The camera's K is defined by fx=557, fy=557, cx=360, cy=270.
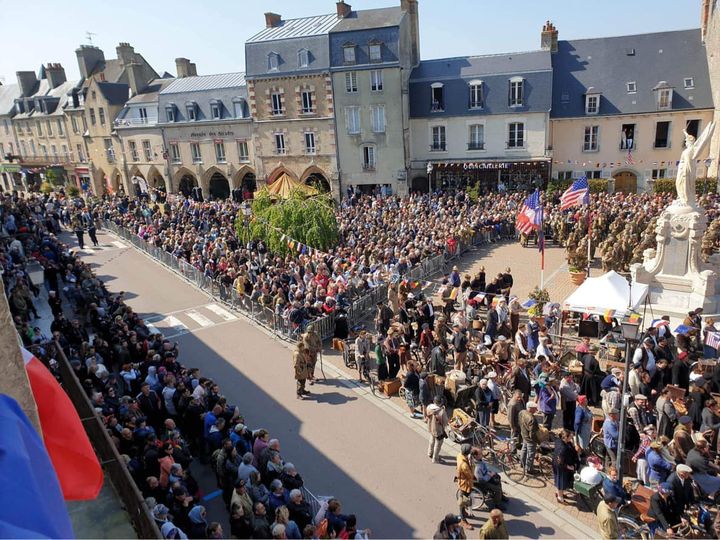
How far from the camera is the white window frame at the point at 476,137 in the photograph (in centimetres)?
3300

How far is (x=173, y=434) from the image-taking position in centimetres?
916

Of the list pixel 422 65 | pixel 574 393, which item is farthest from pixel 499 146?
pixel 574 393

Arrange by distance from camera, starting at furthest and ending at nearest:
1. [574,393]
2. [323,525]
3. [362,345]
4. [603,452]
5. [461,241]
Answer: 1. [461,241]
2. [362,345]
3. [574,393]
4. [603,452]
5. [323,525]

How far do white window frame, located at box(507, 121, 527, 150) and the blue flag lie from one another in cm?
3179

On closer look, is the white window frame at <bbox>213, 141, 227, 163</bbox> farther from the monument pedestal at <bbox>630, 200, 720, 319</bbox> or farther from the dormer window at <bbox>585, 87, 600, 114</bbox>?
the monument pedestal at <bbox>630, 200, 720, 319</bbox>

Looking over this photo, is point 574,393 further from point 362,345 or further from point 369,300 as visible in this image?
point 369,300

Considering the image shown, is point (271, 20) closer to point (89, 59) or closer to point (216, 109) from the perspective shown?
point (216, 109)

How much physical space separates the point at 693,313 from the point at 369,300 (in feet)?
28.2

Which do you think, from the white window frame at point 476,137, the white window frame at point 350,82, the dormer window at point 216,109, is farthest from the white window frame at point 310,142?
the white window frame at point 476,137

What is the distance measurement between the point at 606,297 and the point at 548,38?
25.9 m

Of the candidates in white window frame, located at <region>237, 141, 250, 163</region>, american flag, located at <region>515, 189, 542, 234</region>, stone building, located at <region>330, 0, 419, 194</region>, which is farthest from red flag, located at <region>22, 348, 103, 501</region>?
white window frame, located at <region>237, 141, 250, 163</region>

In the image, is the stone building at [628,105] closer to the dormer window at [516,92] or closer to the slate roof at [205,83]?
the dormer window at [516,92]

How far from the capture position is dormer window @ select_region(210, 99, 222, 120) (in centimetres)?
3844

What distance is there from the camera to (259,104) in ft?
118
